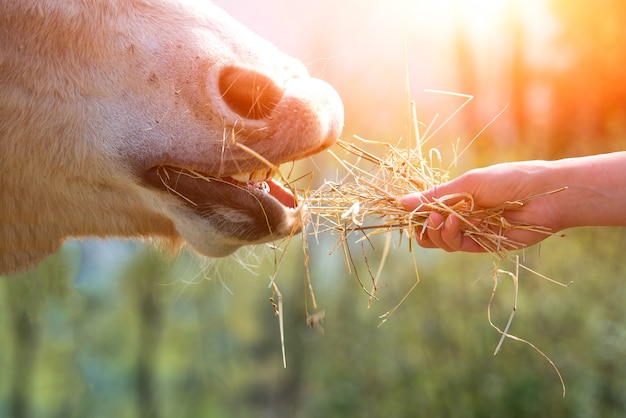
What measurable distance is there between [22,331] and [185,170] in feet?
42.1

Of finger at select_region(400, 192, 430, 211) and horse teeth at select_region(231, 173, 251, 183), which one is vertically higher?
horse teeth at select_region(231, 173, 251, 183)

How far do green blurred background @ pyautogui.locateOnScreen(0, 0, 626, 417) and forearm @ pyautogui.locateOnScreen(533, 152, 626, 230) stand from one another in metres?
0.90

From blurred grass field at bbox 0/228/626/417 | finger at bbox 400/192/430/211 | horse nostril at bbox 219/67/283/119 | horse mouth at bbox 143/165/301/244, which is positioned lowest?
blurred grass field at bbox 0/228/626/417

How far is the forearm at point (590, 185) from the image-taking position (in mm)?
2484

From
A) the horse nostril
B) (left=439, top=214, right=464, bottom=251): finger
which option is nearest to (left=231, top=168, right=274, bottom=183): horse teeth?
the horse nostril

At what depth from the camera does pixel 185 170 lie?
231cm

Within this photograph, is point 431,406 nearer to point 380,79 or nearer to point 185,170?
point 380,79

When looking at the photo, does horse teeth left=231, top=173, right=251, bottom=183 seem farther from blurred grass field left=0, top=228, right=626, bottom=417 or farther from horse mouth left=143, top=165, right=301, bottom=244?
blurred grass field left=0, top=228, right=626, bottom=417

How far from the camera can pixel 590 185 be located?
8.22ft

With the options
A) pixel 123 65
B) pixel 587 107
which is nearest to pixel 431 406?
pixel 587 107

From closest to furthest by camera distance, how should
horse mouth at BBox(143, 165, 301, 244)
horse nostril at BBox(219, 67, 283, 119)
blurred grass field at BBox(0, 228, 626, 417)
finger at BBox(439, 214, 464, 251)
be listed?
horse nostril at BBox(219, 67, 283, 119) → horse mouth at BBox(143, 165, 301, 244) → finger at BBox(439, 214, 464, 251) → blurred grass field at BBox(0, 228, 626, 417)

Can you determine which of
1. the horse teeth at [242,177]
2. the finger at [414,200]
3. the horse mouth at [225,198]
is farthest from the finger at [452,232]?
the horse teeth at [242,177]

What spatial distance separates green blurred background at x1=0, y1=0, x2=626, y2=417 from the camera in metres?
8.06

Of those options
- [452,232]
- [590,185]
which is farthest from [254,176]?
[590,185]
